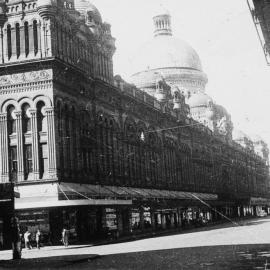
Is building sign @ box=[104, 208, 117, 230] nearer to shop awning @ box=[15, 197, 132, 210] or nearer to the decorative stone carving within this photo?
shop awning @ box=[15, 197, 132, 210]

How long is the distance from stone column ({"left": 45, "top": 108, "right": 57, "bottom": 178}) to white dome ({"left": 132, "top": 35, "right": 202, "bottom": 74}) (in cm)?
6050

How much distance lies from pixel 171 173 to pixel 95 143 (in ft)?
70.9

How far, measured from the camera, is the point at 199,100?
93.8m

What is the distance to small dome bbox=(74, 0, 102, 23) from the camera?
Answer: 49.6 metres

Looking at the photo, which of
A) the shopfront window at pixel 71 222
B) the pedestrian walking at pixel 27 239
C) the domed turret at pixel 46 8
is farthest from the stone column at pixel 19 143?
the domed turret at pixel 46 8

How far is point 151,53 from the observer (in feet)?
342

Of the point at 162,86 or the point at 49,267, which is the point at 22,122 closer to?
the point at 49,267

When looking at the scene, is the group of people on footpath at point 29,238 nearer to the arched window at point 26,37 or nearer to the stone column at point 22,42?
the stone column at point 22,42

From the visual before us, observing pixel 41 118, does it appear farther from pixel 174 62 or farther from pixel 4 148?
pixel 174 62

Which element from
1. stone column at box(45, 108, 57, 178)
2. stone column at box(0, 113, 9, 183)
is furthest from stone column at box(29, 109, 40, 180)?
stone column at box(0, 113, 9, 183)

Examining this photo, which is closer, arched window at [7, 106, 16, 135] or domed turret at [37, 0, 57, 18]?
domed turret at [37, 0, 57, 18]

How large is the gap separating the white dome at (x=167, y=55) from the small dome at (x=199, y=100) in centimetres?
934

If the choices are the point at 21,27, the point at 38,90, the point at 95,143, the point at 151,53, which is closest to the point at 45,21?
the point at 21,27

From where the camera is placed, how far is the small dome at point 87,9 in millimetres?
49581
